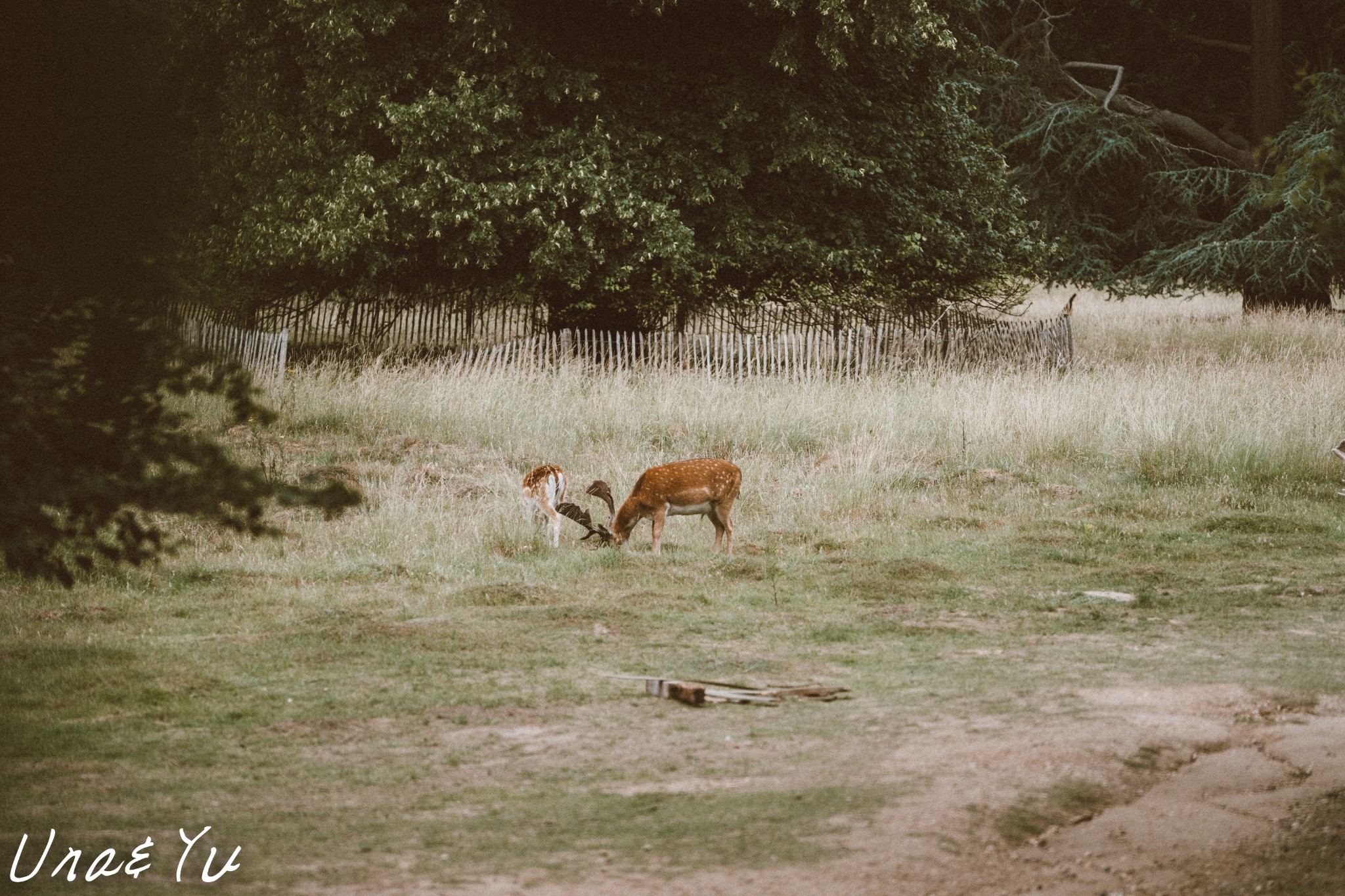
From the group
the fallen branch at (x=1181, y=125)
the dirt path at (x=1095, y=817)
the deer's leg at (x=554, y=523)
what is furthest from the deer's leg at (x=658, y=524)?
the fallen branch at (x=1181, y=125)

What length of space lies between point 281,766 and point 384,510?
7.00 meters

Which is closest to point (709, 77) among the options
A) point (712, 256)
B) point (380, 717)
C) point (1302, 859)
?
point (712, 256)

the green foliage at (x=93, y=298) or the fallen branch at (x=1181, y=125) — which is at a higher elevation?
the fallen branch at (x=1181, y=125)

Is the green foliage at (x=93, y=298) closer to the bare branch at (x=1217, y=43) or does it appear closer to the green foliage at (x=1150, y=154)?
the green foliage at (x=1150, y=154)

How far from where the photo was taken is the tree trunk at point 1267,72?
34.8 m

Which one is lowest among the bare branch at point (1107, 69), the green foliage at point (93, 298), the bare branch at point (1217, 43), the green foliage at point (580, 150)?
the green foliage at point (93, 298)

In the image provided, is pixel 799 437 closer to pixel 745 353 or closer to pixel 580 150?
pixel 745 353

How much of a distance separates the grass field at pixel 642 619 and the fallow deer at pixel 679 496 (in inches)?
14.0

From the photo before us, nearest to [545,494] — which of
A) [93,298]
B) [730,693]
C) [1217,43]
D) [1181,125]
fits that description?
[730,693]

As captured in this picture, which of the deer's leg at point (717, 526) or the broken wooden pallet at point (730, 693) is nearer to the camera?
the broken wooden pallet at point (730, 693)

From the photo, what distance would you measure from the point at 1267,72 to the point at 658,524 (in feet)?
94.9

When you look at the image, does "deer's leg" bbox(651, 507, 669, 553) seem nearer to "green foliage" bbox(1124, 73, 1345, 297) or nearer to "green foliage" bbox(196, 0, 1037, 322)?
"green foliage" bbox(196, 0, 1037, 322)

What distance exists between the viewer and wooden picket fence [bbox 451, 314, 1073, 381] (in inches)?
861

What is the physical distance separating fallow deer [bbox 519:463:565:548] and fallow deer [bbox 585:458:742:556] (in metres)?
0.39
